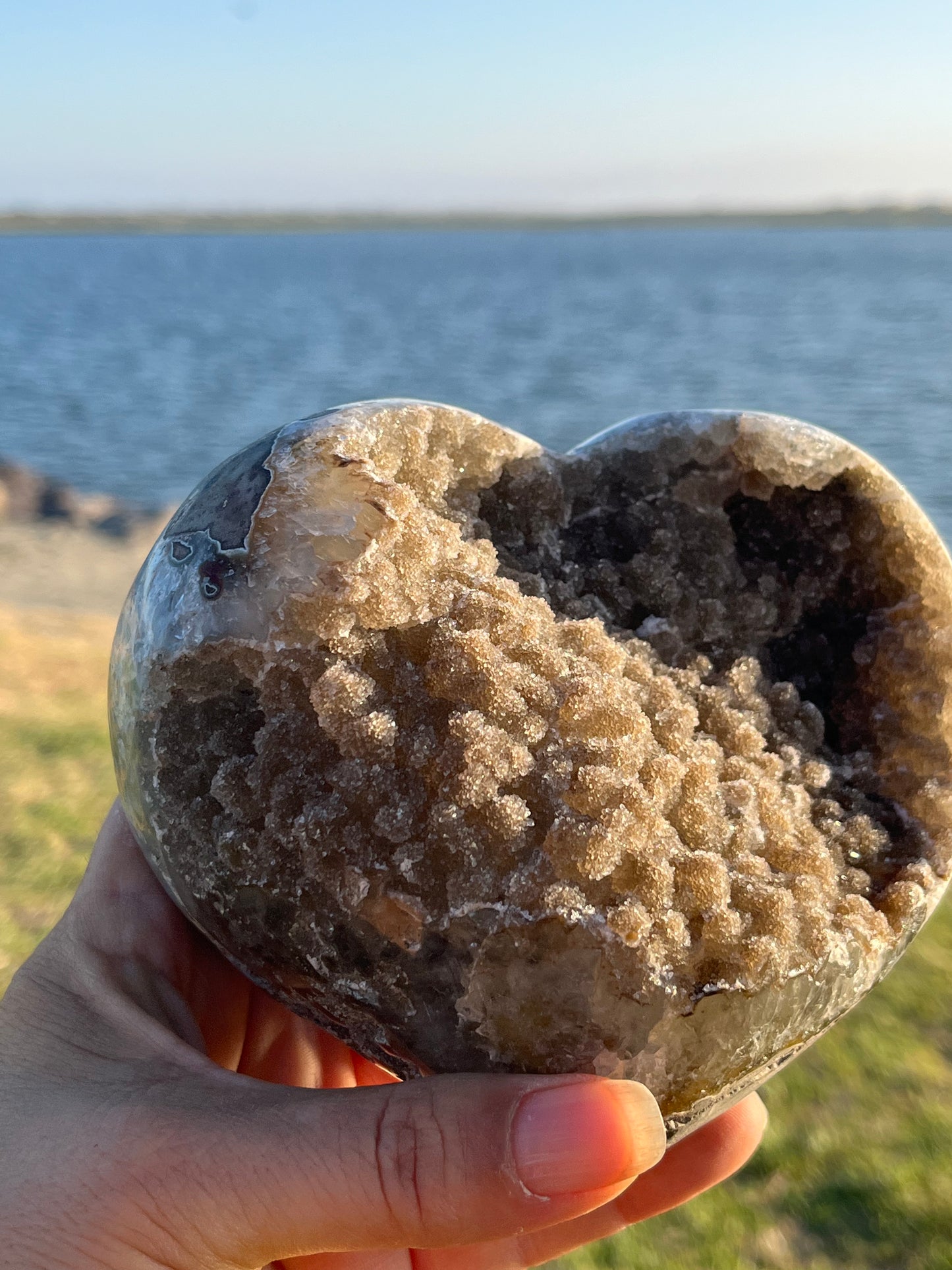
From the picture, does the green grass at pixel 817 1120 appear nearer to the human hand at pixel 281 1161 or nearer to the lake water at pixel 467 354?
the human hand at pixel 281 1161

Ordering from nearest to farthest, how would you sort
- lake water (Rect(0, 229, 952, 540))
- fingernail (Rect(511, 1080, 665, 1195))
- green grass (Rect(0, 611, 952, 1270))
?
fingernail (Rect(511, 1080, 665, 1195)), green grass (Rect(0, 611, 952, 1270)), lake water (Rect(0, 229, 952, 540))

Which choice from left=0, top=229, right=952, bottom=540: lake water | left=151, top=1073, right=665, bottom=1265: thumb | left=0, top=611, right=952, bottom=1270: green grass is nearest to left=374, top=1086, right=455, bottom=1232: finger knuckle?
left=151, top=1073, right=665, bottom=1265: thumb

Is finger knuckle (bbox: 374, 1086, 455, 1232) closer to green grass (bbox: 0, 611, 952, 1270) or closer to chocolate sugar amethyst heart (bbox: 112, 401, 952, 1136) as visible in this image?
chocolate sugar amethyst heart (bbox: 112, 401, 952, 1136)

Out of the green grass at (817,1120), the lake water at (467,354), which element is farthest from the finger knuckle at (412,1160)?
the lake water at (467,354)

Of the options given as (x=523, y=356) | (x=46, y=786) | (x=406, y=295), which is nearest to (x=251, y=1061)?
(x=46, y=786)

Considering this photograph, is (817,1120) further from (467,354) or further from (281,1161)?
(467,354)

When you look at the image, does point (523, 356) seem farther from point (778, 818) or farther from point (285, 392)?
point (778, 818)

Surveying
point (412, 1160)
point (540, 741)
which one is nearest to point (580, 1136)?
point (412, 1160)
